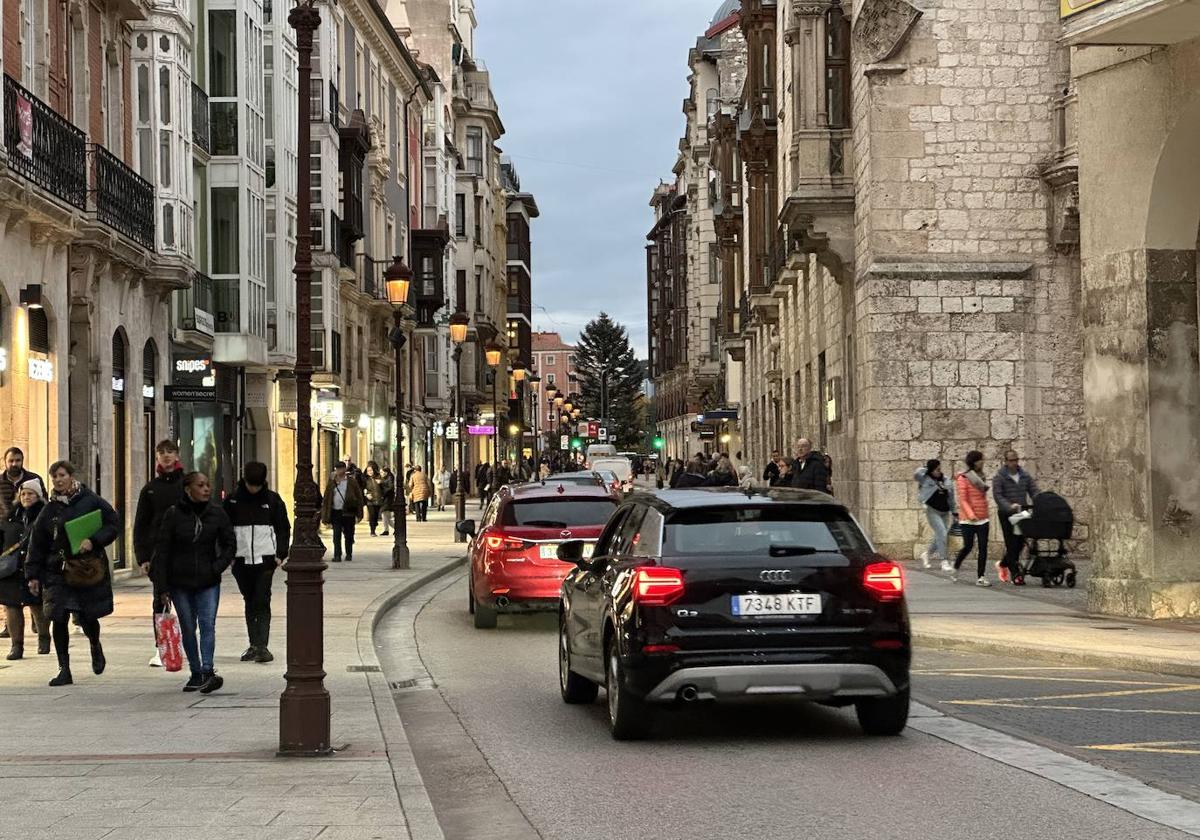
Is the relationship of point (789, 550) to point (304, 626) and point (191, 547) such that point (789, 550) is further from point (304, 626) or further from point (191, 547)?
point (191, 547)

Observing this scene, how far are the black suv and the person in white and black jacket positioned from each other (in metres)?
5.35

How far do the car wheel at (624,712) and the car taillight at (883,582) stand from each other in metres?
1.47

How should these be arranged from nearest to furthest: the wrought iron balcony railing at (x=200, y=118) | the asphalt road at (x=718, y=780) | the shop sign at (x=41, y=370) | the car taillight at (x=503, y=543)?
the asphalt road at (x=718, y=780) → the car taillight at (x=503, y=543) → the shop sign at (x=41, y=370) → the wrought iron balcony railing at (x=200, y=118)

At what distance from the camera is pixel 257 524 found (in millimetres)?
16250

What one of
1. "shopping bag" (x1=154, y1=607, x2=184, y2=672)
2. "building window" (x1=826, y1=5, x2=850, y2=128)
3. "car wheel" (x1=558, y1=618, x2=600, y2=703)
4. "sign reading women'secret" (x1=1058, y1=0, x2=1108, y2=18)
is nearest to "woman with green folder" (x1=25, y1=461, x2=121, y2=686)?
"shopping bag" (x1=154, y1=607, x2=184, y2=672)

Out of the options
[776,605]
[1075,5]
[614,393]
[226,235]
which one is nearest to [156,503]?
[776,605]

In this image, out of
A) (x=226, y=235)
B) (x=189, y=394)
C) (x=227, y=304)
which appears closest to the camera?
(x=189, y=394)

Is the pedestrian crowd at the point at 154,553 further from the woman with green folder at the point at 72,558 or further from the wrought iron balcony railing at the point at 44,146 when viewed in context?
the wrought iron balcony railing at the point at 44,146

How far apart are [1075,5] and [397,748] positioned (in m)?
11.1

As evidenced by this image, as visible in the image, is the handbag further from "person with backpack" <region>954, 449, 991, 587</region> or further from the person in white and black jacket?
"person with backpack" <region>954, 449, 991, 587</region>

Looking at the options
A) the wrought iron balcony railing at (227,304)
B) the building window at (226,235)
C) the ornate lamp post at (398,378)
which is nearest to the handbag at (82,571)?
the ornate lamp post at (398,378)

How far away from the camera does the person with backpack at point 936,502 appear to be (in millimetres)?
27062

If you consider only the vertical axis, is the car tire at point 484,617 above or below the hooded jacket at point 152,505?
below

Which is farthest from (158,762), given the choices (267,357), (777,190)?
(777,190)
